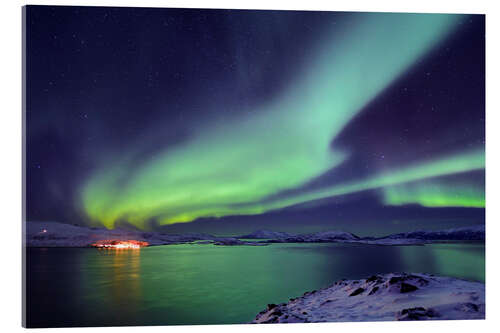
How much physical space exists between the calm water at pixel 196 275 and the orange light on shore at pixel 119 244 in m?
0.08

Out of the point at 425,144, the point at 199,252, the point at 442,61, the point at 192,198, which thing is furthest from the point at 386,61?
the point at 199,252

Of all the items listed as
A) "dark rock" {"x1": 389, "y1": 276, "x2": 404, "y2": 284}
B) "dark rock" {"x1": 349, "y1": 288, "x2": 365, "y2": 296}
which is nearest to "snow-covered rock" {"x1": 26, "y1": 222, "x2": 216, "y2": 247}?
"dark rock" {"x1": 349, "y1": 288, "x2": 365, "y2": 296}

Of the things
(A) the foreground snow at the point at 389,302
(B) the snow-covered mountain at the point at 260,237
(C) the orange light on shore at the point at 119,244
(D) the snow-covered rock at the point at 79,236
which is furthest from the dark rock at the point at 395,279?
(C) the orange light on shore at the point at 119,244

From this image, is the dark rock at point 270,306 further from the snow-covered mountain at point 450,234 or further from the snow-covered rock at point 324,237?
the snow-covered mountain at point 450,234

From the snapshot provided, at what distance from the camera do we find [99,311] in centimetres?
505

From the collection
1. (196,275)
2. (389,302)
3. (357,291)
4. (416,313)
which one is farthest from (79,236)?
(416,313)

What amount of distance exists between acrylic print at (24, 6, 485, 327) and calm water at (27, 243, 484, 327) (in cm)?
2

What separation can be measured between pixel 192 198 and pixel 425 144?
9.89 ft

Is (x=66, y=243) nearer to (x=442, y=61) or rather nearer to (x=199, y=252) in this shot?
(x=199, y=252)

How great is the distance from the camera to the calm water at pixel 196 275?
503cm

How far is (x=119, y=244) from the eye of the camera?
5.51 m

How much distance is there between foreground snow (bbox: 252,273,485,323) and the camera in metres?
4.99

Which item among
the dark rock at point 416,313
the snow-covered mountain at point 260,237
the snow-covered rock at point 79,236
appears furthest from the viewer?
the snow-covered mountain at point 260,237

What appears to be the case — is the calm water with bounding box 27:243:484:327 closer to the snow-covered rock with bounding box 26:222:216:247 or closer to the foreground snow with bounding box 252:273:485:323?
the snow-covered rock with bounding box 26:222:216:247
